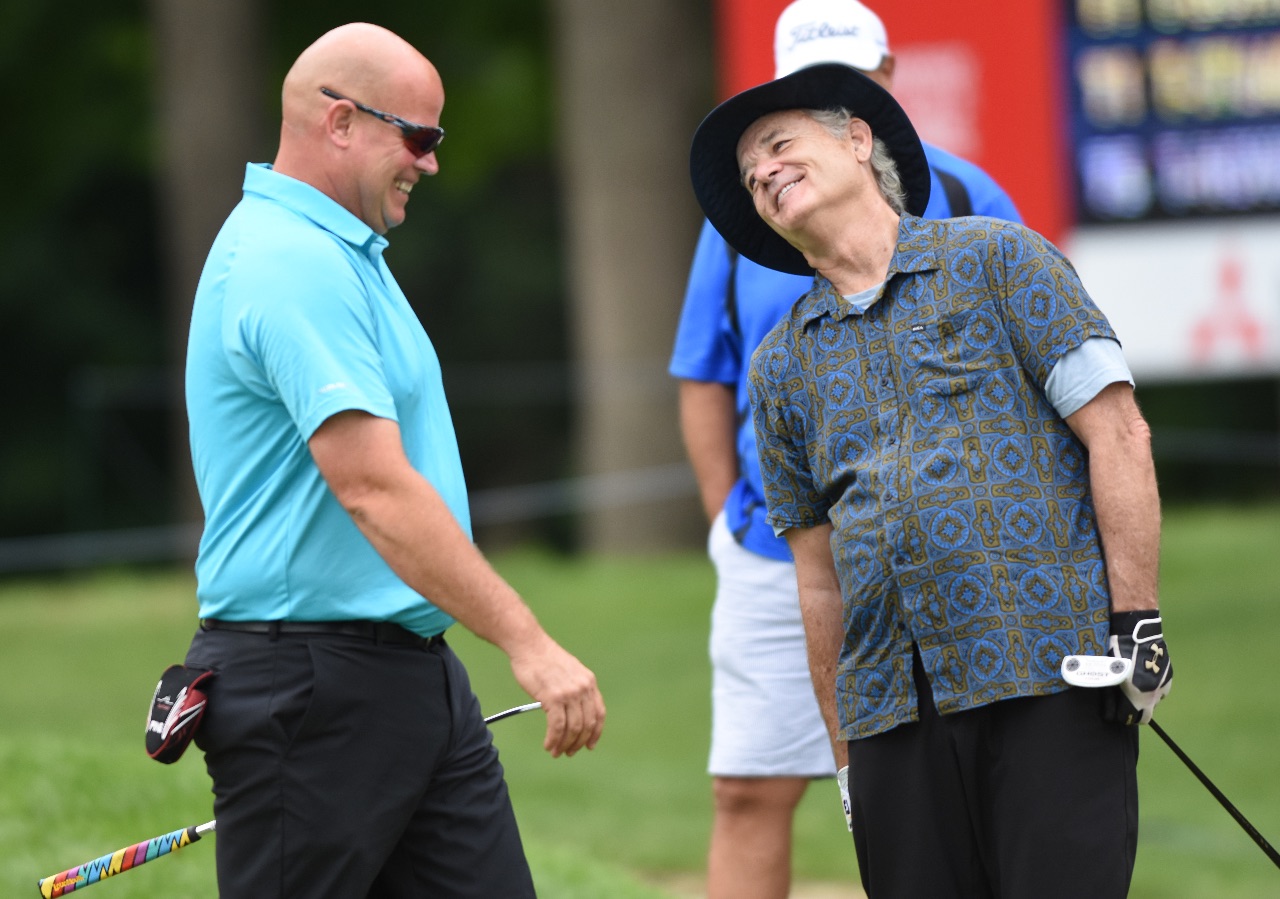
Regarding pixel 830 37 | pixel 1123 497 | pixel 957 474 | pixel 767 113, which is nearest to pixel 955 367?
pixel 957 474

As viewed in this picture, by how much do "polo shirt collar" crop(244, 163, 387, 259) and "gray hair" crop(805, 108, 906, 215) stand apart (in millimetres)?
870

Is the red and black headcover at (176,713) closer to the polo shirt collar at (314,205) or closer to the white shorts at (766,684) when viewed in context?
the polo shirt collar at (314,205)

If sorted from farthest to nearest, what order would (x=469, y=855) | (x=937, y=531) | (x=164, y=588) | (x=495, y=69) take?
(x=495, y=69), (x=164, y=588), (x=469, y=855), (x=937, y=531)

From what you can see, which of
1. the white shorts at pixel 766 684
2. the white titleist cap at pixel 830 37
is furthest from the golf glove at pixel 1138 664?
the white titleist cap at pixel 830 37

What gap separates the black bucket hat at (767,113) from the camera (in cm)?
337

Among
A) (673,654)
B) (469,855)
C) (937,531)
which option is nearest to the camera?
(937,531)

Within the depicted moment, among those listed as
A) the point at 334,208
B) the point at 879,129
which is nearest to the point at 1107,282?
the point at 879,129

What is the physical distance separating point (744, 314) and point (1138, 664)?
158 centimetres

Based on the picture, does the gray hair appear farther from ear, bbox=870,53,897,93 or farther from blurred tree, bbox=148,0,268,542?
blurred tree, bbox=148,0,268,542

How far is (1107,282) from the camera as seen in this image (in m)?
9.69

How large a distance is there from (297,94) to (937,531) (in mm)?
1368

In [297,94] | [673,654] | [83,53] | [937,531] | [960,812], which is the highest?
[83,53]

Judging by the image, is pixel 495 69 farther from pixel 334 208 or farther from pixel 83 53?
pixel 334 208

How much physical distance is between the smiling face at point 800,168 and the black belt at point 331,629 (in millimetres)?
1019
